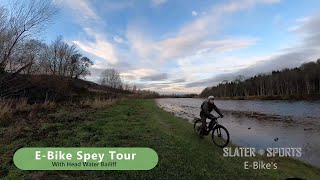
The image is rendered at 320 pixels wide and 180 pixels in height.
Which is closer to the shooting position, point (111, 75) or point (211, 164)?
point (211, 164)

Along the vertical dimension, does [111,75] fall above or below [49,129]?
above

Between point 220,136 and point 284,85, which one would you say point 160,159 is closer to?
point 220,136

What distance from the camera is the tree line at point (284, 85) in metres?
103

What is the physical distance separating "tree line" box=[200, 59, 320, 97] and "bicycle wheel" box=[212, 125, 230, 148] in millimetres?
92280

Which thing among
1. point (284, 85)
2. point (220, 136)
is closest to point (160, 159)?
point (220, 136)

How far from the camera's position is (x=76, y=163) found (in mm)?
6488

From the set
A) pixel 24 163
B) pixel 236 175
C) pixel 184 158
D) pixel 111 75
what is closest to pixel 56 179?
pixel 24 163

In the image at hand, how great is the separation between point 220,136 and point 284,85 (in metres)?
114

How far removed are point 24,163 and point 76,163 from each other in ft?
3.90

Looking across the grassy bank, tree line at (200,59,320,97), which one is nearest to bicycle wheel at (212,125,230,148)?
the grassy bank

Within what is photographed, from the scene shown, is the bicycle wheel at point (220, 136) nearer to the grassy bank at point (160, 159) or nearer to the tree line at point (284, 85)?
the grassy bank at point (160, 159)

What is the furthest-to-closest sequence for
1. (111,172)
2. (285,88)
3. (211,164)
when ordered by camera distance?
1. (285,88)
2. (211,164)
3. (111,172)

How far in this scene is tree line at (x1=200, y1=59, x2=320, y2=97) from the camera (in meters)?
103

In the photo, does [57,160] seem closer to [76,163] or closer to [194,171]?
[76,163]
